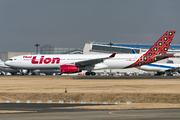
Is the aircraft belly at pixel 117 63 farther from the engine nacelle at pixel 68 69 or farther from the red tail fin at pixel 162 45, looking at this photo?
the engine nacelle at pixel 68 69

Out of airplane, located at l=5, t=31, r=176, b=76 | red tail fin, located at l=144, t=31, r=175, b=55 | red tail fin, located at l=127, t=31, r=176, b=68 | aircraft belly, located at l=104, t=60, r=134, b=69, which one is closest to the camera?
airplane, located at l=5, t=31, r=176, b=76

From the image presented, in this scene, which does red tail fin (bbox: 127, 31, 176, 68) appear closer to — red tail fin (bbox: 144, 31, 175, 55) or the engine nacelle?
red tail fin (bbox: 144, 31, 175, 55)

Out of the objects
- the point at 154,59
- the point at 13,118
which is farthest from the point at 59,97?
the point at 154,59

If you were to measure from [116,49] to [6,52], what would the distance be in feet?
150

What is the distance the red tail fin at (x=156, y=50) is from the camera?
67.9 m

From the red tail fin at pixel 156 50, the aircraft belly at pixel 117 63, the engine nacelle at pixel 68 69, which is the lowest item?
the engine nacelle at pixel 68 69

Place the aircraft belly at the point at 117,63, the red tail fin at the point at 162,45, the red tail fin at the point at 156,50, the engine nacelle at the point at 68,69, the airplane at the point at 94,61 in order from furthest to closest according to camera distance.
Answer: the red tail fin at the point at 162,45, the red tail fin at the point at 156,50, the aircraft belly at the point at 117,63, the airplane at the point at 94,61, the engine nacelle at the point at 68,69

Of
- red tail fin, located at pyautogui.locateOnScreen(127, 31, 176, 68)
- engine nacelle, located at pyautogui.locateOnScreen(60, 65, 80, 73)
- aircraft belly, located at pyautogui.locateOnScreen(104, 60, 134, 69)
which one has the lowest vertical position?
engine nacelle, located at pyautogui.locateOnScreen(60, 65, 80, 73)

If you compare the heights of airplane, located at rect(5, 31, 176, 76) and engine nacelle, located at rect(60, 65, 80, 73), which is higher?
airplane, located at rect(5, 31, 176, 76)

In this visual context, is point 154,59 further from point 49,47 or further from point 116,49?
point 49,47

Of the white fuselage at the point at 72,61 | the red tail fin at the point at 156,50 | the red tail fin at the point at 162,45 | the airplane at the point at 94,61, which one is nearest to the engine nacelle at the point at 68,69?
the airplane at the point at 94,61

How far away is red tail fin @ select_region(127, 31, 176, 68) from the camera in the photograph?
223 ft

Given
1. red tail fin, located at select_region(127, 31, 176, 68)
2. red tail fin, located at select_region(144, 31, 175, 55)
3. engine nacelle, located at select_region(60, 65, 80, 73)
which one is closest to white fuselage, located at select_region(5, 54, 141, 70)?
red tail fin, located at select_region(127, 31, 176, 68)

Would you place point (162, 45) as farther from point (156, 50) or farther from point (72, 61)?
point (72, 61)
